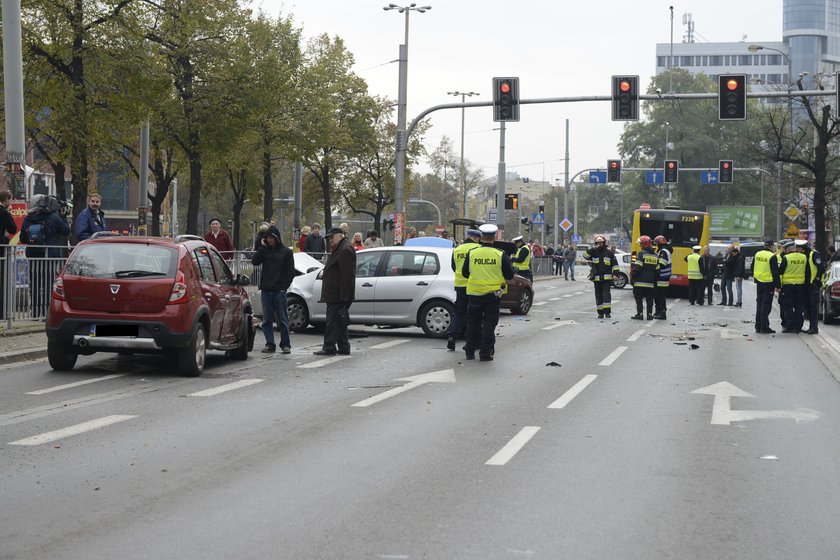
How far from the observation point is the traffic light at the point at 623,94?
2800 cm

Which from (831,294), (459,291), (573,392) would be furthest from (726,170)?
(573,392)

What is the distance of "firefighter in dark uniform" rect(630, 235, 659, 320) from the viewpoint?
1005 inches

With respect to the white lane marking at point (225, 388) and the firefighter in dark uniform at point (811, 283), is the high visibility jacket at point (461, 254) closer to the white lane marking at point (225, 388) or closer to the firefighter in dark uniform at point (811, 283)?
the white lane marking at point (225, 388)

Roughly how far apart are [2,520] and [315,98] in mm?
36754

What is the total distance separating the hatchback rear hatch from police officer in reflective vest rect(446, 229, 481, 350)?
4.49m

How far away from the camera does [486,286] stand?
51.5 feet

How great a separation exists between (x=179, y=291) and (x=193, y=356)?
746 mm

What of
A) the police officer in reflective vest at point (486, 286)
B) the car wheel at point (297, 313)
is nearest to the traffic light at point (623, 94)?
the car wheel at point (297, 313)

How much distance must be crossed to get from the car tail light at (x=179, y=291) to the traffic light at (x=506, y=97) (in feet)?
53.9

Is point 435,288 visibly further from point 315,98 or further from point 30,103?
point 315,98

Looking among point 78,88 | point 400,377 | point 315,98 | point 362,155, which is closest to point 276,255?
point 400,377

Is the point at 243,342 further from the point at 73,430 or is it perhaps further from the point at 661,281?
the point at 661,281

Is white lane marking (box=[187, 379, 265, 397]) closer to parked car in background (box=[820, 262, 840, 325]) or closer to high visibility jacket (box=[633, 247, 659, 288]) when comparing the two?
high visibility jacket (box=[633, 247, 659, 288])

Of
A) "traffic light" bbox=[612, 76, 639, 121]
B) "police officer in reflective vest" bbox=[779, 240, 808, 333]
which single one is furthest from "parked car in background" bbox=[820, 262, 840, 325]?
"traffic light" bbox=[612, 76, 639, 121]
